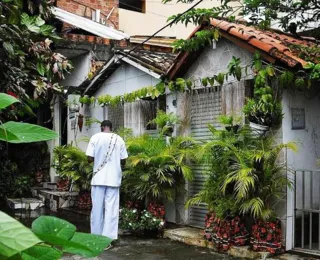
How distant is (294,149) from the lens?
6559 millimetres

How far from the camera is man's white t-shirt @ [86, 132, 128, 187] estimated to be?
7242mm

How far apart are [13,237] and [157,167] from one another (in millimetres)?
7557

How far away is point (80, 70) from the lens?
13.0m

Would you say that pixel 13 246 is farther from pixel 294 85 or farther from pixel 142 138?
pixel 142 138

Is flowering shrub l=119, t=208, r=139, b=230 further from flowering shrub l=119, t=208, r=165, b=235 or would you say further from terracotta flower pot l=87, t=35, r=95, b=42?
terracotta flower pot l=87, t=35, r=95, b=42

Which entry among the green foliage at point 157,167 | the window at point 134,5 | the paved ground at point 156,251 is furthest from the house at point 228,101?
the window at point 134,5

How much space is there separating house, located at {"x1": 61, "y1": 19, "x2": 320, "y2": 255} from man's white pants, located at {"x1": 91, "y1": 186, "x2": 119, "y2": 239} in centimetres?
179

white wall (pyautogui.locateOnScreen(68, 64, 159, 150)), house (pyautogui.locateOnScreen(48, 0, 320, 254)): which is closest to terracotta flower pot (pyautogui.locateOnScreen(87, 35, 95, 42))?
house (pyautogui.locateOnScreen(48, 0, 320, 254))

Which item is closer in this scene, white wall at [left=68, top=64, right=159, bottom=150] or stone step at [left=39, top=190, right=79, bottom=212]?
white wall at [left=68, top=64, right=159, bottom=150]

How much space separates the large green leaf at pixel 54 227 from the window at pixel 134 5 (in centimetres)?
1614

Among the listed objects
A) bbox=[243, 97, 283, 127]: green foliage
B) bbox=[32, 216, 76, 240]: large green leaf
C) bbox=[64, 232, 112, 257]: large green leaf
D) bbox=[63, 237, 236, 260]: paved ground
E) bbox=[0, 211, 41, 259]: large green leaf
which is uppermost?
bbox=[243, 97, 283, 127]: green foliage

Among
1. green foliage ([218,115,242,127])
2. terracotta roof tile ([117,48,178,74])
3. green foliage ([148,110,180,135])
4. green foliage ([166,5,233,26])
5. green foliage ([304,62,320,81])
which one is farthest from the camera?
terracotta roof tile ([117,48,178,74])

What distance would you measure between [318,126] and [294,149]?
1.07m

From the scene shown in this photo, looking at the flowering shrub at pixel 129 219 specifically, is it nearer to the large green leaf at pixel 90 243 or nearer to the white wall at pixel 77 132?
the white wall at pixel 77 132
